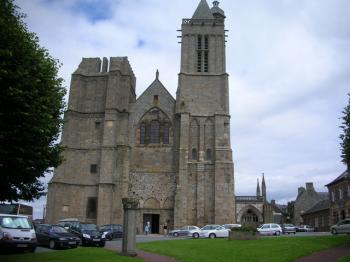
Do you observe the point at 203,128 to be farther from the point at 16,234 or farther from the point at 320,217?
the point at 16,234

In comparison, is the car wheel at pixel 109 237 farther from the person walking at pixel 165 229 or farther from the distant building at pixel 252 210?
the distant building at pixel 252 210

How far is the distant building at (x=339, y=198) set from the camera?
47.0 meters

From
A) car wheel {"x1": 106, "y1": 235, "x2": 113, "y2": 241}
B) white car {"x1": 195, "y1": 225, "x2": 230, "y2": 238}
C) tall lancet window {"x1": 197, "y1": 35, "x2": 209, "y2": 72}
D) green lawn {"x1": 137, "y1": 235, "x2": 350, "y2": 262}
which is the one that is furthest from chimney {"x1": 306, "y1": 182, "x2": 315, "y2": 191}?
green lawn {"x1": 137, "y1": 235, "x2": 350, "y2": 262}

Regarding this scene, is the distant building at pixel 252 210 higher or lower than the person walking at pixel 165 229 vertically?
higher

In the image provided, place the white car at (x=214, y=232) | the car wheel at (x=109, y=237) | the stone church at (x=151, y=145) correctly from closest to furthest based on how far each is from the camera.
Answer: the car wheel at (x=109, y=237) < the white car at (x=214, y=232) < the stone church at (x=151, y=145)

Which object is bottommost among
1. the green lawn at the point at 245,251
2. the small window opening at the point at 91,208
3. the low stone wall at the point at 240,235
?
the green lawn at the point at 245,251

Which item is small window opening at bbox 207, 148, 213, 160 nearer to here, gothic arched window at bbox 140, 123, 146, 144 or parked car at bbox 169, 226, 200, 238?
gothic arched window at bbox 140, 123, 146, 144

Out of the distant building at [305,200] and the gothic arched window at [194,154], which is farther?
the distant building at [305,200]

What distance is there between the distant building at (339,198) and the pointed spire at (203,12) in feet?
82.0

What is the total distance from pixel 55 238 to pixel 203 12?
1485 inches

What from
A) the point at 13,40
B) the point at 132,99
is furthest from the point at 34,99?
the point at 132,99

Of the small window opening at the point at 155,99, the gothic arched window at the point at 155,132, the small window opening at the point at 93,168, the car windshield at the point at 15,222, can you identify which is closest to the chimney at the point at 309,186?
the gothic arched window at the point at 155,132

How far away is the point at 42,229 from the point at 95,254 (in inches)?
287

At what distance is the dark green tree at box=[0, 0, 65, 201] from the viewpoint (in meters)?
15.0
